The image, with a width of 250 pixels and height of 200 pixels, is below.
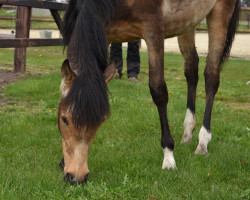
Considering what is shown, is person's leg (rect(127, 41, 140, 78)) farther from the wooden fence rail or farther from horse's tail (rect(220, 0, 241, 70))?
horse's tail (rect(220, 0, 241, 70))

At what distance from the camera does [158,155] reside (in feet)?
11.0

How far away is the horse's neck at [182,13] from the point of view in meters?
3.36

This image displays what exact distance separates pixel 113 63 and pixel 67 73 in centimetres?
37

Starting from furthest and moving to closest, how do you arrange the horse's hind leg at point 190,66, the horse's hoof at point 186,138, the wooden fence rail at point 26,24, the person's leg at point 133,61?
the person's leg at point 133,61, the wooden fence rail at point 26,24, the horse's hind leg at point 190,66, the horse's hoof at point 186,138

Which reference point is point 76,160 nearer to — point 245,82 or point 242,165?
point 242,165

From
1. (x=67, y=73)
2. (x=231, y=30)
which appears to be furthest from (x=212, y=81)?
(x=67, y=73)

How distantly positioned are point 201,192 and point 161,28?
143cm

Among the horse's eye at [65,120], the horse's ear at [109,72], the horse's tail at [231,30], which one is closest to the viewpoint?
the horse's eye at [65,120]

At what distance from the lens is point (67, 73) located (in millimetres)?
2508

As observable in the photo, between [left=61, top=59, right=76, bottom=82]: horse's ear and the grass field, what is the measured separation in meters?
0.75

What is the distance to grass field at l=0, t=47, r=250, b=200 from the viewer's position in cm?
250

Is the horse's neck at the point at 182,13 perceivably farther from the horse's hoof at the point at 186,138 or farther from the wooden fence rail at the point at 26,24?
the wooden fence rail at the point at 26,24

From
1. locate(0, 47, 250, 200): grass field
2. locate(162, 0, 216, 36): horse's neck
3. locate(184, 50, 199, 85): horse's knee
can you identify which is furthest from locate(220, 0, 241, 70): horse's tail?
locate(0, 47, 250, 200): grass field

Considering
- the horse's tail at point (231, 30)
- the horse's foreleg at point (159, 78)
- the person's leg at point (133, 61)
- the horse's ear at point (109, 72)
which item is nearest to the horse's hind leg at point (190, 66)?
the horse's tail at point (231, 30)
